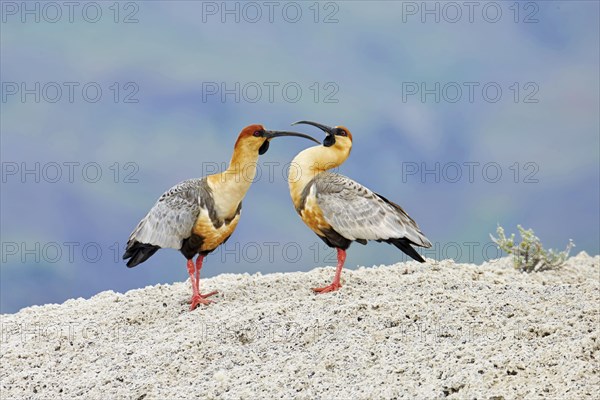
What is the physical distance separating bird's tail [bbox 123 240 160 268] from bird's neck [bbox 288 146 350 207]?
1.41 m

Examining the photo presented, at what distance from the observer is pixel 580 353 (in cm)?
582

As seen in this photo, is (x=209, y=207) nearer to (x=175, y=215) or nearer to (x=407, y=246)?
(x=175, y=215)

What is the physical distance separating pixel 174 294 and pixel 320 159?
211 cm

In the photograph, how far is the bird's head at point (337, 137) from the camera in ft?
25.2

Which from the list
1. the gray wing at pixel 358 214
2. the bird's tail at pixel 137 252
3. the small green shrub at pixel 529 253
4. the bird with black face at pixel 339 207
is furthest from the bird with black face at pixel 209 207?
the small green shrub at pixel 529 253

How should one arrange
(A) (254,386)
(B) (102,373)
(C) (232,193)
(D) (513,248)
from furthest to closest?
(D) (513,248), (C) (232,193), (B) (102,373), (A) (254,386)

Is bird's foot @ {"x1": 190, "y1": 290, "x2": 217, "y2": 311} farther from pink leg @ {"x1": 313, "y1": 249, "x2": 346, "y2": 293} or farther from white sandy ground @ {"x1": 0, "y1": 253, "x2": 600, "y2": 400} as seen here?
pink leg @ {"x1": 313, "y1": 249, "x2": 346, "y2": 293}

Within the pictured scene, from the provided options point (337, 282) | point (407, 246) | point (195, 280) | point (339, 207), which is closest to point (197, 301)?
point (195, 280)

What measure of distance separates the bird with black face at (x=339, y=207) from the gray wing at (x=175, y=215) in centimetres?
88

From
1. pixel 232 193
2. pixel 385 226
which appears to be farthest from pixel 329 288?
pixel 232 193

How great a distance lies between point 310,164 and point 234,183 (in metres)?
0.77

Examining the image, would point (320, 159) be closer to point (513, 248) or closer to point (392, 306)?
point (392, 306)

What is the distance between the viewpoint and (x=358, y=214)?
7285 mm

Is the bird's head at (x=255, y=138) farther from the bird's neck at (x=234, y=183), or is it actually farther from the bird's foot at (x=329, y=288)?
the bird's foot at (x=329, y=288)
